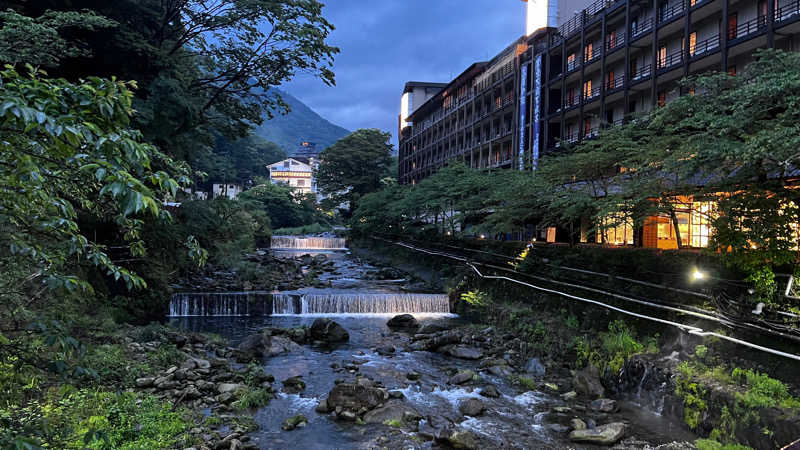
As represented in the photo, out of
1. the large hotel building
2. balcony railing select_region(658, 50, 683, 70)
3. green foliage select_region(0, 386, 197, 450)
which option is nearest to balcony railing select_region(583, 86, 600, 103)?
the large hotel building

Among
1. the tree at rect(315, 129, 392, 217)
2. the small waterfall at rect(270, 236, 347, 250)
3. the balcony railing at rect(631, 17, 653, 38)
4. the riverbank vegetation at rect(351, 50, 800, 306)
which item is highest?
the balcony railing at rect(631, 17, 653, 38)

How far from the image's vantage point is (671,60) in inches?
1133

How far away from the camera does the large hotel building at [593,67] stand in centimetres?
2456

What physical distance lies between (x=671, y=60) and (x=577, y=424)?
27965mm

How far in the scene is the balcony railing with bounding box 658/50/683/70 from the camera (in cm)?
2819

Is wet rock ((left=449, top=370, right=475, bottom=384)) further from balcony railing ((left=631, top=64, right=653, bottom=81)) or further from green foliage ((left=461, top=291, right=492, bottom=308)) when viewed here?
balcony railing ((left=631, top=64, right=653, bottom=81))

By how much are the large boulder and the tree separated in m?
62.8

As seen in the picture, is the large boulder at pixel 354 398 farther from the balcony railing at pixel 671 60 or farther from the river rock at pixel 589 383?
the balcony railing at pixel 671 60

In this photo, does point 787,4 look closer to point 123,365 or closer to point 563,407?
point 563,407

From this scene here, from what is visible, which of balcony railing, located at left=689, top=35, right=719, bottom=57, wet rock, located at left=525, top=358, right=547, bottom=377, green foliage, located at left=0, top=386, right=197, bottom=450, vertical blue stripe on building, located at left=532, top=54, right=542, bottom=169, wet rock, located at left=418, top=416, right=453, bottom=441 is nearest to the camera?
green foliage, located at left=0, top=386, right=197, bottom=450

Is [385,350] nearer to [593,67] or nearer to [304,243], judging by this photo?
[593,67]

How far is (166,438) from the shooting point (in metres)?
8.16

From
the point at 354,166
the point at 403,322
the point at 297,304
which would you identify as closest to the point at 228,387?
the point at 403,322

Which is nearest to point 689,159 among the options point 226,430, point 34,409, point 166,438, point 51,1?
point 226,430
